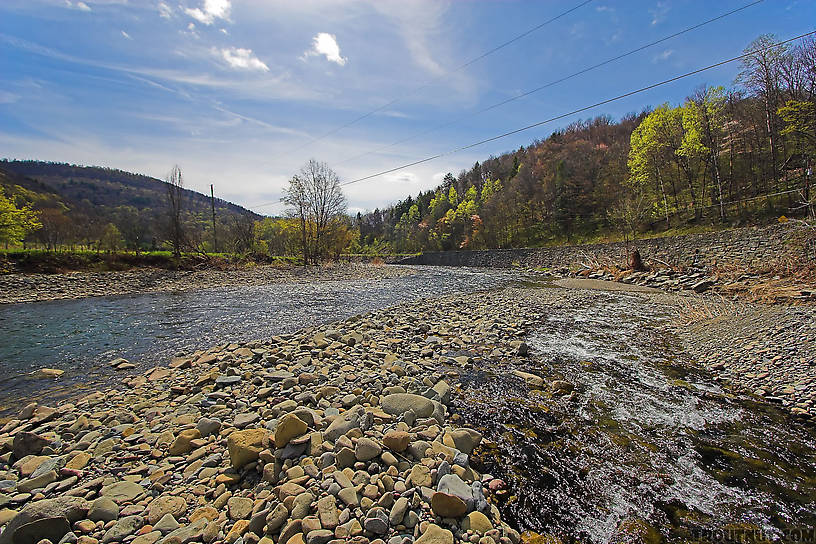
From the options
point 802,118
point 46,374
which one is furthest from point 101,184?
point 802,118

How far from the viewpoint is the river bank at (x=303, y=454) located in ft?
7.91

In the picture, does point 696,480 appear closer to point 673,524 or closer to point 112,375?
point 673,524

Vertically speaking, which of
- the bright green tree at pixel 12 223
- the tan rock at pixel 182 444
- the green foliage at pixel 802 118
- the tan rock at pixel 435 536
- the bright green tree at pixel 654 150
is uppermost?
the bright green tree at pixel 654 150

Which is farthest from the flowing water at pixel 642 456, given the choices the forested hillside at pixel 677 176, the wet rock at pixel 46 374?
the forested hillside at pixel 677 176

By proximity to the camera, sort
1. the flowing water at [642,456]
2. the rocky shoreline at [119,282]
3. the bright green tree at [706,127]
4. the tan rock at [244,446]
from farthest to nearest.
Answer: the bright green tree at [706,127], the rocky shoreline at [119,282], the tan rock at [244,446], the flowing water at [642,456]

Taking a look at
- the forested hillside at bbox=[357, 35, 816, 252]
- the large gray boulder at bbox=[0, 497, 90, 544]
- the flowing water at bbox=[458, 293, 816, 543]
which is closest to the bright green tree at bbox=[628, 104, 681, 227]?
the forested hillside at bbox=[357, 35, 816, 252]

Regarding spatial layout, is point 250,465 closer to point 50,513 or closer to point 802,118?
point 50,513

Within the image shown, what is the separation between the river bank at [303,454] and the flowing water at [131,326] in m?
1.47

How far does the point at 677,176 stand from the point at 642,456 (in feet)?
145

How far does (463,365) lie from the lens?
6.23 m

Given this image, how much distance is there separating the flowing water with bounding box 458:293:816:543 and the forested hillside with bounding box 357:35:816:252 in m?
17.4

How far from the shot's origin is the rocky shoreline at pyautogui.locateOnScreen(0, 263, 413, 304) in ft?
50.8

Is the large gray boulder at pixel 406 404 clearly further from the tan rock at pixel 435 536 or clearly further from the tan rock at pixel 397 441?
Result: the tan rock at pixel 435 536

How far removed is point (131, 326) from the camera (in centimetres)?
979
